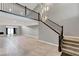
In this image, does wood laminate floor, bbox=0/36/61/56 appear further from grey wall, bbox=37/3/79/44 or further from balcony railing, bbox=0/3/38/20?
balcony railing, bbox=0/3/38/20

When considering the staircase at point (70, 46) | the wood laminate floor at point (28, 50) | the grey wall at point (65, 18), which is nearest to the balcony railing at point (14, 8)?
the grey wall at point (65, 18)

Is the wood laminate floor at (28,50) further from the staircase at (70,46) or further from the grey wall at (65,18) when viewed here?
the grey wall at (65,18)

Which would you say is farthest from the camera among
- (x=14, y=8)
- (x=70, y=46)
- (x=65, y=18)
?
(x=14, y=8)

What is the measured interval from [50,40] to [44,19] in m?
1.61

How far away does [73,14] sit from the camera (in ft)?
19.8

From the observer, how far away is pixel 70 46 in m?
5.54

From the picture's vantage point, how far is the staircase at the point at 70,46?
5072mm

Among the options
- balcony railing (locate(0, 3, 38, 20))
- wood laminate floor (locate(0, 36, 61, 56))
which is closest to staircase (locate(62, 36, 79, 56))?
wood laminate floor (locate(0, 36, 61, 56))

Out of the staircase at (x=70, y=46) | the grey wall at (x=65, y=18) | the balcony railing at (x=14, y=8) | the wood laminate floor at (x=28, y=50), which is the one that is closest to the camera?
the wood laminate floor at (x=28, y=50)

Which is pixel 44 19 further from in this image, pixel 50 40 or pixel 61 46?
pixel 61 46

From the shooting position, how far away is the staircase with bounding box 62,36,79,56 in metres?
5.07

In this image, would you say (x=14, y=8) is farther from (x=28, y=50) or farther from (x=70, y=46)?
(x=70, y=46)

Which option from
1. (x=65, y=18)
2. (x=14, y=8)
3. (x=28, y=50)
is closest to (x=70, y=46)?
(x=65, y=18)

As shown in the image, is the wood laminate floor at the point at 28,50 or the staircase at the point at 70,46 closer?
the wood laminate floor at the point at 28,50
